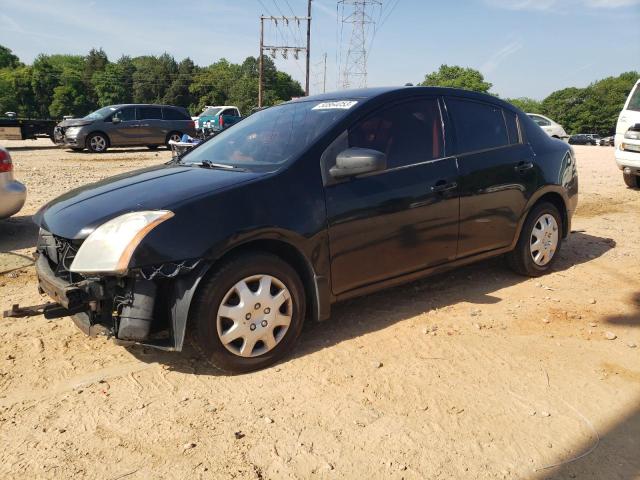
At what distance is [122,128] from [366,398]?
17520mm

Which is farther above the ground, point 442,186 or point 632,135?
point 632,135

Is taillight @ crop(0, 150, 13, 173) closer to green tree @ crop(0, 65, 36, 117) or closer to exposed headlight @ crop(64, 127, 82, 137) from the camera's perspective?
exposed headlight @ crop(64, 127, 82, 137)

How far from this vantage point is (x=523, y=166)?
458cm

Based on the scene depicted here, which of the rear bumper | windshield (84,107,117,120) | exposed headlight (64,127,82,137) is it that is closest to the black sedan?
the rear bumper

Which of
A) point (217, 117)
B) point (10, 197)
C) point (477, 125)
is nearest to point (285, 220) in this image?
point (477, 125)

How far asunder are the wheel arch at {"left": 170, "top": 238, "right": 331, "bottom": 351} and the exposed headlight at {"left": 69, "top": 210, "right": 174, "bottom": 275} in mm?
312

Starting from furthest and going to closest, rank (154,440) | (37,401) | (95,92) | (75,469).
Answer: (95,92) < (37,401) < (154,440) < (75,469)

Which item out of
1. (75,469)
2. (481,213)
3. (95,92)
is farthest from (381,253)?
(95,92)

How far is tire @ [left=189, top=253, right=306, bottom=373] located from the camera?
293 cm

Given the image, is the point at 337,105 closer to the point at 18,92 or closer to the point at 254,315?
the point at 254,315

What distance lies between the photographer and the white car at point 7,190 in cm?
589

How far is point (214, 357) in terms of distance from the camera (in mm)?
3004

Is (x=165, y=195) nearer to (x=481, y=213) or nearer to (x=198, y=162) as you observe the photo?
(x=198, y=162)

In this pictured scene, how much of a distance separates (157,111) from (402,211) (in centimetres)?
1737
